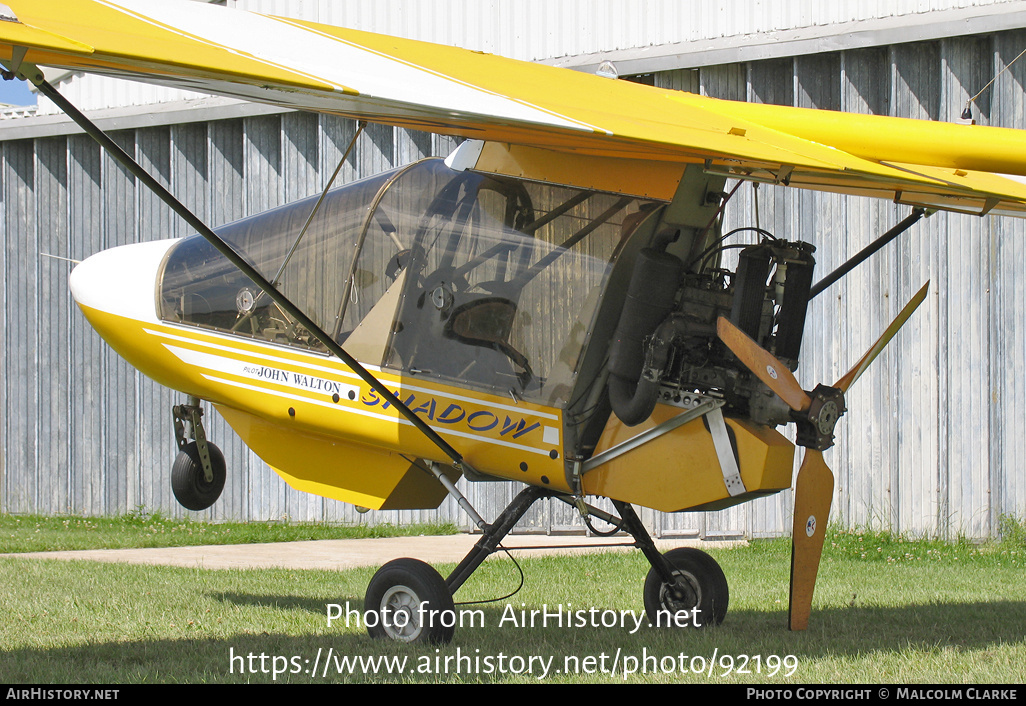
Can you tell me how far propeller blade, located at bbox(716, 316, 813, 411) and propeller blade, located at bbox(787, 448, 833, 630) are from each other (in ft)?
1.25

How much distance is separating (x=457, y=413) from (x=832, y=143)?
8.89 feet

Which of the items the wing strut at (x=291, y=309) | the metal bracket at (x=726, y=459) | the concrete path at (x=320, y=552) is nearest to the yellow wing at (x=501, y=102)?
the wing strut at (x=291, y=309)

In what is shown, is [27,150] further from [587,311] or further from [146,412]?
[587,311]

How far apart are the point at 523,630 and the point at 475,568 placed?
1.78 ft

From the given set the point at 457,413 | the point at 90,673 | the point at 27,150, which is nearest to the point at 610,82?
the point at 457,413

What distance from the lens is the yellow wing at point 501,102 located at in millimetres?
4277

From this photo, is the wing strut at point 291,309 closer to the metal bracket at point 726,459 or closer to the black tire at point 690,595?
the metal bracket at point 726,459

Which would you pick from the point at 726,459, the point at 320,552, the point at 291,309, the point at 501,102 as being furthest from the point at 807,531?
the point at 320,552

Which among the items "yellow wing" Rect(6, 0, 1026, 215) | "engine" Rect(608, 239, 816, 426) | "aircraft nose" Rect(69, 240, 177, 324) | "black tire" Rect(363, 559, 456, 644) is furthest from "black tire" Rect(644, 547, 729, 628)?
"aircraft nose" Rect(69, 240, 177, 324)

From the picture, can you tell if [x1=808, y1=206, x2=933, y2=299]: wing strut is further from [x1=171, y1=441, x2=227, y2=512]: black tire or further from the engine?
[x1=171, y1=441, x2=227, y2=512]: black tire

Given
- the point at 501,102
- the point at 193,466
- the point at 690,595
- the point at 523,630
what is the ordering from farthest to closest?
the point at 193,466, the point at 690,595, the point at 523,630, the point at 501,102

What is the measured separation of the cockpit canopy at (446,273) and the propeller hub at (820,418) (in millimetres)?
1268

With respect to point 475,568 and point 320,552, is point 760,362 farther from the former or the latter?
point 320,552

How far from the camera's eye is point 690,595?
702 centimetres
